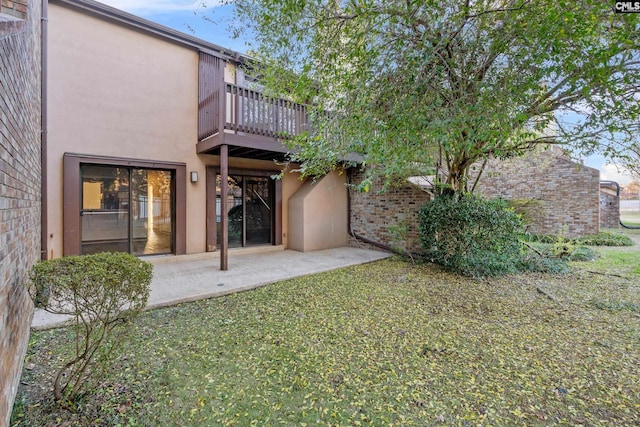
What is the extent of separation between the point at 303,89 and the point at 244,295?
3.58 metres

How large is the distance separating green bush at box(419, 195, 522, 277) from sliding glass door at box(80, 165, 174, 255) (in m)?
6.35

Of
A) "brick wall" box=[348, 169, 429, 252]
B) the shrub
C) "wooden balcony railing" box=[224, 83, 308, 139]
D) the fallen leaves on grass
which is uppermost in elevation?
"wooden balcony railing" box=[224, 83, 308, 139]

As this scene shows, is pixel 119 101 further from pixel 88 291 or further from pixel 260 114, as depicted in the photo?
pixel 88 291

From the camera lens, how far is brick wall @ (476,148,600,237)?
10398 millimetres

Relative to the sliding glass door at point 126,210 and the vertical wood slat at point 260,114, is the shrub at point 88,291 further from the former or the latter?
the sliding glass door at point 126,210

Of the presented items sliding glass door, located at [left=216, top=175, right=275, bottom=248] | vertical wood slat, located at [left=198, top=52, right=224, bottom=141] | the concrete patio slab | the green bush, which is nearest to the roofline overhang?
vertical wood slat, located at [left=198, top=52, right=224, bottom=141]

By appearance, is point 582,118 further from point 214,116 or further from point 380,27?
point 214,116

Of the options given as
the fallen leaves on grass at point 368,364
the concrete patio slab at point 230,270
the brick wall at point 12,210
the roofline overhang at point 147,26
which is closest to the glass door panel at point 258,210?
the concrete patio slab at point 230,270

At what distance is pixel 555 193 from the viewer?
10938 mm

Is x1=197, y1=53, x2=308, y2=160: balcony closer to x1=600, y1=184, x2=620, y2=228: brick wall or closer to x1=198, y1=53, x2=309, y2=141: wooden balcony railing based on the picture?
x1=198, y1=53, x2=309, y2=141: wooden balcony railing

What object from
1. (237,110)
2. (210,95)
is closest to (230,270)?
(237,110)

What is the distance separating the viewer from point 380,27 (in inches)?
167

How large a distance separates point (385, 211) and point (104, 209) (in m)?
6.88

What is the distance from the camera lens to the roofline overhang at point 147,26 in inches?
228
